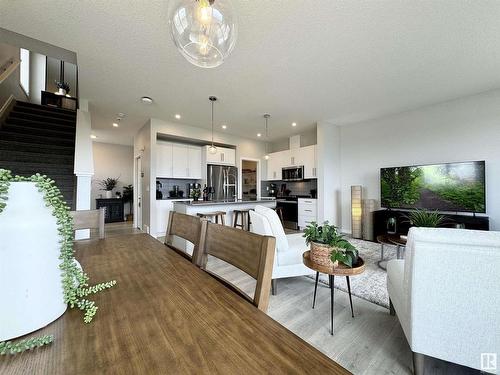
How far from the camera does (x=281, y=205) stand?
6.19 meters

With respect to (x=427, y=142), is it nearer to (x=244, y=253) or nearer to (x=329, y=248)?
(x=329, y=248)

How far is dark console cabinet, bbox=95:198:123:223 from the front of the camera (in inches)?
262

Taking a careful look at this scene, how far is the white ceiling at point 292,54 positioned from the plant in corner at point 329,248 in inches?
80.7

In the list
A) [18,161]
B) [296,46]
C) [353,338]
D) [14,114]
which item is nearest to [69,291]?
[353,338]

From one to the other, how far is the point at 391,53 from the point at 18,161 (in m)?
5.90

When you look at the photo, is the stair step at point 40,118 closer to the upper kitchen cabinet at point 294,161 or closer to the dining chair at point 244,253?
the upper kitchen cabinet at point 294,161

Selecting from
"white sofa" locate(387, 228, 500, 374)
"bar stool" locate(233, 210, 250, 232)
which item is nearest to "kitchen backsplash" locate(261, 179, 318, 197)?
"bar stool" locate(233, 210, 250, 232)

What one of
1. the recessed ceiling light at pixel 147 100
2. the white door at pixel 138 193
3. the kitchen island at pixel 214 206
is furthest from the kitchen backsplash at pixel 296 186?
the recessed ceiling light at pixel 147 100

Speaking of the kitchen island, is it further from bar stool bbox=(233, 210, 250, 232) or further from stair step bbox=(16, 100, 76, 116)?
stair step bbox=(16, 100, 76, 116)

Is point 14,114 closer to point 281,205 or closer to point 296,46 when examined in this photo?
point 296,46

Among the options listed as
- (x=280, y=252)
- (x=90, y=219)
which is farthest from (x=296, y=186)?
(x=90, y=219)

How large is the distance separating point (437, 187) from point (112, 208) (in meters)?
8.74

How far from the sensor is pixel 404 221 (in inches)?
150

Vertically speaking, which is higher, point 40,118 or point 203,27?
point 40,118
